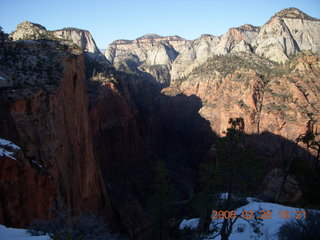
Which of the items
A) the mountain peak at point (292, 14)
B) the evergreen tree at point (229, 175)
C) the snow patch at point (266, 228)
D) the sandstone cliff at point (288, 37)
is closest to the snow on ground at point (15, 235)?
the evergreen tree at point (229, 175)

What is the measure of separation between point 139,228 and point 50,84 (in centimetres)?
2078

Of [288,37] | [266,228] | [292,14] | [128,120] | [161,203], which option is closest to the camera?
[266,228]

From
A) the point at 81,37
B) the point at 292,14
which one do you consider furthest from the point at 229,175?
the point at 81,37

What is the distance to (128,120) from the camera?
45.1 meters

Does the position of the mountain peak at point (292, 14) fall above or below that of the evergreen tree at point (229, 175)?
above

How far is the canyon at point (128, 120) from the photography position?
559 inches

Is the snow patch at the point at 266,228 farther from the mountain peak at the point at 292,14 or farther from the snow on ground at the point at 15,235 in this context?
the mountain peak at the point at 292,14

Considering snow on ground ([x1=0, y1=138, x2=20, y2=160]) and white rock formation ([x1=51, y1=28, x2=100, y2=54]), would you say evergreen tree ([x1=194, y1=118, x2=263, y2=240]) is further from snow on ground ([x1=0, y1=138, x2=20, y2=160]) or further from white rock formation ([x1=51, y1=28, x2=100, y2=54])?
white rock formation ([x1=51, y1=28, x2=100, y2=54])

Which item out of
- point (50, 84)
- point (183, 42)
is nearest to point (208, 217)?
point (50, 84)

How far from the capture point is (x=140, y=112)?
2263 inches

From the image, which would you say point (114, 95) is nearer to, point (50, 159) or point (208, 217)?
point (50, 159)

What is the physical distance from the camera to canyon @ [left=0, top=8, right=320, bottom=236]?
14.2 m

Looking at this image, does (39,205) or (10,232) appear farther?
(39,205)

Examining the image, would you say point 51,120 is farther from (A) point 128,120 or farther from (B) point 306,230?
(A) point 128,120
